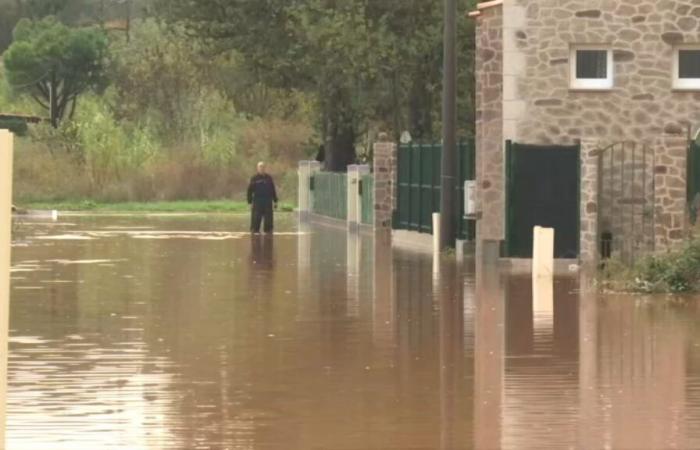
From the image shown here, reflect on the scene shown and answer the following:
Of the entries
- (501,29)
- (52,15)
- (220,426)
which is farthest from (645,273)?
(52,15)

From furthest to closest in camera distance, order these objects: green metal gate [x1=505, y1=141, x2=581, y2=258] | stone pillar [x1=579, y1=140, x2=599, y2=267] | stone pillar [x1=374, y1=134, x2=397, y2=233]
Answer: stone pillar [x1=374, y1=134, x2=397, y2=233], green metal gate [x1=505, y1=141, x2=581, y2=258], stone pillar [x1=579, y1=140, x2=599, y2=267]

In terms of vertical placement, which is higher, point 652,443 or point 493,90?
point 493,90

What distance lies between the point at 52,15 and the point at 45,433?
320ft

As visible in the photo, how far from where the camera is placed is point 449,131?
112 feet

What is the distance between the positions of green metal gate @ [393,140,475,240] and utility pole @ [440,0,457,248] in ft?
0.84

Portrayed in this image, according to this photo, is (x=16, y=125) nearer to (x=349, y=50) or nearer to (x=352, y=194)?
(x=352, y=194)

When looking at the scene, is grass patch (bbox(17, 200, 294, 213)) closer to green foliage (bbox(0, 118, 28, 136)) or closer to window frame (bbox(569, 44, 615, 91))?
green foliage (bbox(0, 118, 28, 136))

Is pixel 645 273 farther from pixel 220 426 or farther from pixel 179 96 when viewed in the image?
pixel 179 96

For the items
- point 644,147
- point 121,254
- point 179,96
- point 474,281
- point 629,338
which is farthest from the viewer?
point 179,96

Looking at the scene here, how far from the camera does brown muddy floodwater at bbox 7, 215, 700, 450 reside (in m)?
12.9

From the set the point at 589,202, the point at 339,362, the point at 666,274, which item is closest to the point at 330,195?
the point at 589,202

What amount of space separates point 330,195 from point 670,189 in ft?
86.1

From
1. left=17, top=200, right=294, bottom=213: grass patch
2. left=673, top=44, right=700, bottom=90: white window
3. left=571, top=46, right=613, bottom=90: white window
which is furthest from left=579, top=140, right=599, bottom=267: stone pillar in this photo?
left=17, top=200, right=294, bottom=213: grass patch

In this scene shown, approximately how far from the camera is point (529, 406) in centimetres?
1402
